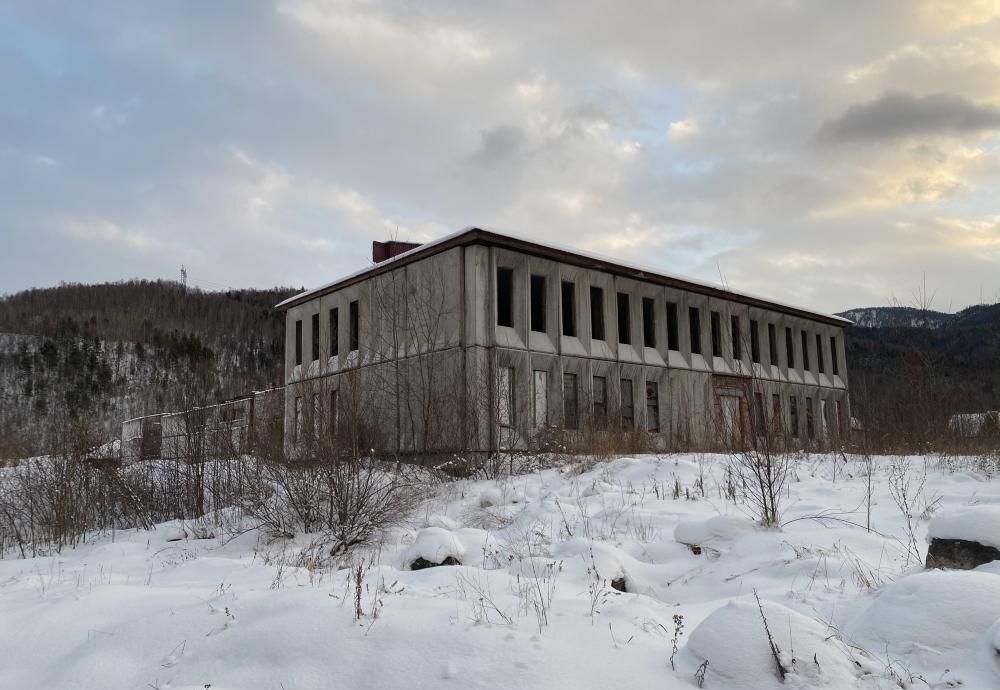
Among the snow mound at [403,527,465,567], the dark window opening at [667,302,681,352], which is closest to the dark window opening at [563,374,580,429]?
the dark window opening at [667,302,681,352]

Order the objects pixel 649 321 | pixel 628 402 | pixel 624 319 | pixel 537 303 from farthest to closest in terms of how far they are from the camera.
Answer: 1. pixel 649 321
2. pixel 624 319
3. pixel 628 402
4. pixel 537 303

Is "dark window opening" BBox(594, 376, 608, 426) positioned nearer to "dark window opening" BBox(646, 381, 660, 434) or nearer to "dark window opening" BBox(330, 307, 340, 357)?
"dark window opening" BBox(646, 381, 660, 434)

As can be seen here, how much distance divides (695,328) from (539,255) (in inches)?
326

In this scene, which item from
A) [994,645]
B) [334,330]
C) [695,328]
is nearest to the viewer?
[994,645]

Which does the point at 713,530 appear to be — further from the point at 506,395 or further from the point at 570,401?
the point at 570,401

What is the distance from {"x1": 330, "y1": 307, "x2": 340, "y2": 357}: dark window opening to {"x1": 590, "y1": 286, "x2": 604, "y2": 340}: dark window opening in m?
8.47

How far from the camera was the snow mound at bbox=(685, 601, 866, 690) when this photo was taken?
346 cm

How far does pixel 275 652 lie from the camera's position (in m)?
4.04

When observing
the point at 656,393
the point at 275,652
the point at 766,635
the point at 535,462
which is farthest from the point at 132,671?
the point at 656,393

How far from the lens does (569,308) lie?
22453mm

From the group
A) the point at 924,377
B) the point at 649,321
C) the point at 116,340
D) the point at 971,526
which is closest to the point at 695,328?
the point at 649,321

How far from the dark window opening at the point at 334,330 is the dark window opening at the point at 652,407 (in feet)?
34.4

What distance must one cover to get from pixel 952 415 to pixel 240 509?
49.1 ft

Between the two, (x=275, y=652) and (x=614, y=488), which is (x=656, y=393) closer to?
(x=614, y=488)
